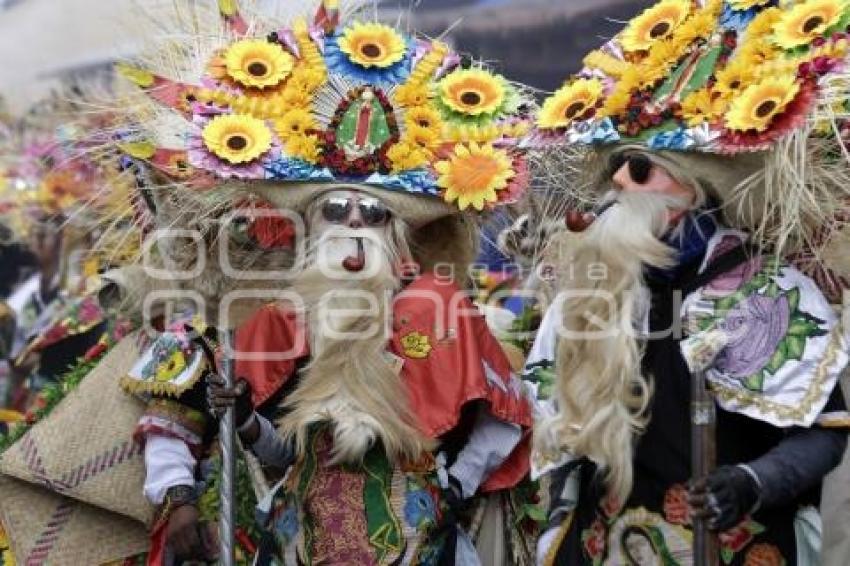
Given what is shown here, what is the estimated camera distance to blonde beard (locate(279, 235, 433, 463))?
3.33 m

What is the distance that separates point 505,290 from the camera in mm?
4750

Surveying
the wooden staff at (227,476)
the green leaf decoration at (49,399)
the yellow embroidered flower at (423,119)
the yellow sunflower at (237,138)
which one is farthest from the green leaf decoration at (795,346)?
the green leaf decoration at (49,399)

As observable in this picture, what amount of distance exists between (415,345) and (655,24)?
98cm

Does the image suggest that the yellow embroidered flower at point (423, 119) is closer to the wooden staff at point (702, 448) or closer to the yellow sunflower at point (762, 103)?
the yellow sunflower at point (762, 103)

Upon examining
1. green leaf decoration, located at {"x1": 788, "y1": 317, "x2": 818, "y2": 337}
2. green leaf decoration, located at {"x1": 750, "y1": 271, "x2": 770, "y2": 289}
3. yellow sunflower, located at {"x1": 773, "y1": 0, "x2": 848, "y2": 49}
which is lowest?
green leaf decoration, located at {"x1": 788, "y1": 317, "x2": 818, "y2": 337}

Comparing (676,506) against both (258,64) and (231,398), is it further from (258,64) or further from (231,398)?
(258,64)

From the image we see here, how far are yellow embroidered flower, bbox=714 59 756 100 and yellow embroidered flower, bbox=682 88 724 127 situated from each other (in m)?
0.02

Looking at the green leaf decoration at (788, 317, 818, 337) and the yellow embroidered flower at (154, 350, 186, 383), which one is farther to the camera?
the yellow embroidered flower at (154, 350, 186, 383)

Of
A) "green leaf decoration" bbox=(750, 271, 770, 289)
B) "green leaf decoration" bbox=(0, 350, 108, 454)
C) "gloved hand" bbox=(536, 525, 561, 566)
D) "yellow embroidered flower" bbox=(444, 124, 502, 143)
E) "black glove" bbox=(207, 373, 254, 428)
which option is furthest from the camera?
"green leaf decoration" bbox=(0, 350, 108, 454)

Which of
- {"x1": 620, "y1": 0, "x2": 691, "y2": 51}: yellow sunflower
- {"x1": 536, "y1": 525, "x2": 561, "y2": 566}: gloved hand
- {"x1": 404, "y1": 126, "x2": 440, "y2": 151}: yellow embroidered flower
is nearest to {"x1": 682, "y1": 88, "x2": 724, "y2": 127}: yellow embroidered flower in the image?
{"x1": 620, "y1": 0, "x2": 691, "y2": 51}: yellow sunflower

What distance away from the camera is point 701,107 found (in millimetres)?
2939

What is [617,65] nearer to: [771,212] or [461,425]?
[771,212]

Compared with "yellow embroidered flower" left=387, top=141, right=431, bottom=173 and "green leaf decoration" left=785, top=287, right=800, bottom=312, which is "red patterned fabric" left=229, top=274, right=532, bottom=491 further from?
"green leaf decoration" left=785, top=287, right=800, bottom=312

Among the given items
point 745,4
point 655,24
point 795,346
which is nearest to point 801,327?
point 795,346
